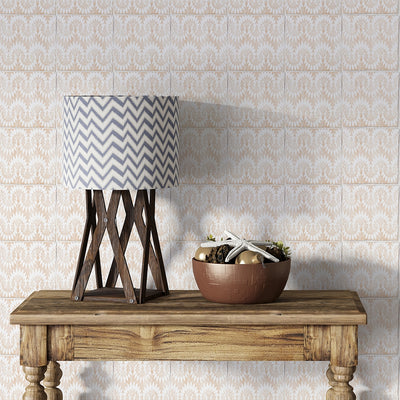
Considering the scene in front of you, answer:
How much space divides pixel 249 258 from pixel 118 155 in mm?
512

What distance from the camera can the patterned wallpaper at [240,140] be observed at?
2.31 meters

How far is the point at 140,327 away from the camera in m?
1.98

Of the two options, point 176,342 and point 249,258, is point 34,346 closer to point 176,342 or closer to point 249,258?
point 176,342

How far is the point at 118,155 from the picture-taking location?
6.50 feet

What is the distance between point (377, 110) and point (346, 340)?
0.84 m

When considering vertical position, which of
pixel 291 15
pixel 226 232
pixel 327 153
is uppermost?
pixel 291 15

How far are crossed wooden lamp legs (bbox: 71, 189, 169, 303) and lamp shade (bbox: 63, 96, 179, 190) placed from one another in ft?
0.41

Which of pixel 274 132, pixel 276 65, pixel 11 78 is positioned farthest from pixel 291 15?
pixel 11 78

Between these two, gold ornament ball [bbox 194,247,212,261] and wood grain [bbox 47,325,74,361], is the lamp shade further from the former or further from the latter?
wood grain [bbox 47,325,74,361]

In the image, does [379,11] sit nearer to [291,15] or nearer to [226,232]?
[291,15]

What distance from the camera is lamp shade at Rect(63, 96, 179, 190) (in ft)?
6.50

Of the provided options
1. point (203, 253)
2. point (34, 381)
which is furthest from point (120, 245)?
point (34, 381)

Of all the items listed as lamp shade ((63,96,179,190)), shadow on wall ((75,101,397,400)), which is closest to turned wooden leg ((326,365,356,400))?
shadow on wall ((75,101,397,400))

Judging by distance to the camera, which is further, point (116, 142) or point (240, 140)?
point (240, 140)
